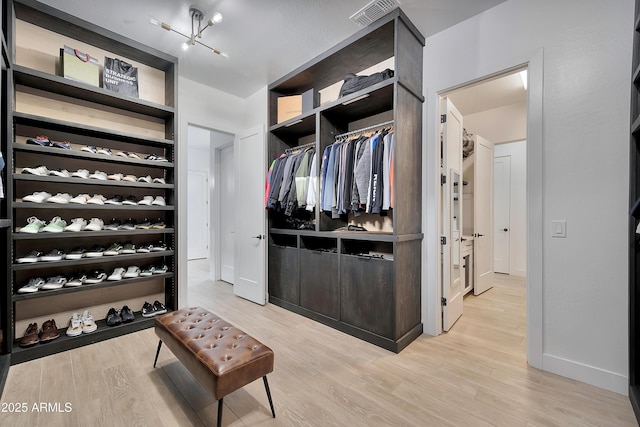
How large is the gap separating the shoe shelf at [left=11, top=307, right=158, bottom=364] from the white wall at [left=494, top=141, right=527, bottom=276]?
5.53m

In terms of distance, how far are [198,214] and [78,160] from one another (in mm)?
4751

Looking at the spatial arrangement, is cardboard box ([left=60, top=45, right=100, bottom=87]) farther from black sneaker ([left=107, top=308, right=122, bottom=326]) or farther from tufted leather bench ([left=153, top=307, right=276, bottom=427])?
tufted leather bench ([left=153, top=307, right=276, bottom=427])

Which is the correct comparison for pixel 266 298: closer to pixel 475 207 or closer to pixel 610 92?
pixel 475 207

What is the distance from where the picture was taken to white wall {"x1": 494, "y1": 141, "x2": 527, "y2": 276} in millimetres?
4789

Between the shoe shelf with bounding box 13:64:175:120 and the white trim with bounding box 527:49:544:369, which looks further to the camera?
the shoe shelf with bounding box 13:64:175:120

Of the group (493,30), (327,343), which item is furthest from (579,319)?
(493,30)

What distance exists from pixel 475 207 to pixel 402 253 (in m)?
2.26

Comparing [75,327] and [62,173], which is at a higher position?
[62,173]

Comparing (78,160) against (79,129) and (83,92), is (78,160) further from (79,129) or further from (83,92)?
(83,92)

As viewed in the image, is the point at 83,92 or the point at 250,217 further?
the point at 250,217

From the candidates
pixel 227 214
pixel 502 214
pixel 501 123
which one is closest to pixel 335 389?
pixel 227 214

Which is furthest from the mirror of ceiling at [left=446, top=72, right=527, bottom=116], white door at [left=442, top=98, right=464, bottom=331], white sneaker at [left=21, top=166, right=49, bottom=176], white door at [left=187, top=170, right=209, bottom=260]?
white door at [left=187, top=170, right=209, bottom=260]

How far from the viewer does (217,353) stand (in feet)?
4.78

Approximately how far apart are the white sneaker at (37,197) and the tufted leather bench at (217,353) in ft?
4.65
